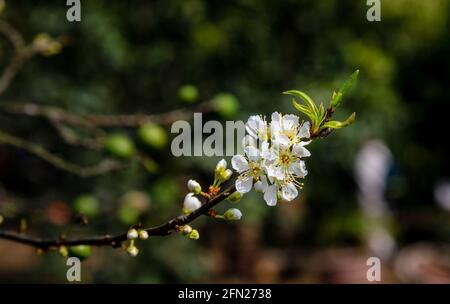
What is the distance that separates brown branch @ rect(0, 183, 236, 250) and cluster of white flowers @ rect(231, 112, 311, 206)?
0.05 meters

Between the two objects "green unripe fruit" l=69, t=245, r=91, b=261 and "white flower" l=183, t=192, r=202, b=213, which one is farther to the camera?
"green unripe fruit" l=69, t=245, r=91, b=261

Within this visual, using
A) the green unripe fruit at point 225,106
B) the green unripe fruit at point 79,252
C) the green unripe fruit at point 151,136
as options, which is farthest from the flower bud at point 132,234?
the green unripe fruit at point 225,106

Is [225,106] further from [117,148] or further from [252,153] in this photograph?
[252,153]

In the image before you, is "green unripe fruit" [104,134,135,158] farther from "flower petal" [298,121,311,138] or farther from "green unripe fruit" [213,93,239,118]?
"flower petal" [298,121,311,138]

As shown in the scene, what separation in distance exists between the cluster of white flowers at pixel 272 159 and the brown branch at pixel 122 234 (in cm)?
5

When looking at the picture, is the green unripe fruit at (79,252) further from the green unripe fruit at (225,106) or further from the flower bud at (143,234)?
the green unripe fruit at (225,106)

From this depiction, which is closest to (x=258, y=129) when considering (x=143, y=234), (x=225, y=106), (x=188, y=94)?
(x=143, y=234)

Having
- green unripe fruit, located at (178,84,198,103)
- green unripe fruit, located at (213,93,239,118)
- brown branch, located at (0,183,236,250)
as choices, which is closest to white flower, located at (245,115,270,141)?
brown branch, located at (0,183,236,250)

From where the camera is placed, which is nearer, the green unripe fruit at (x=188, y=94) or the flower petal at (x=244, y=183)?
the flower petal at (x=244, y=183)

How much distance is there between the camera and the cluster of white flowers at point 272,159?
3.41 ft

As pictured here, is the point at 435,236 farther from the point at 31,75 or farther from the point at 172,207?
the point at 31,75

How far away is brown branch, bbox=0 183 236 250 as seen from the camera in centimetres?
102

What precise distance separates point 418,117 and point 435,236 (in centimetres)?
152

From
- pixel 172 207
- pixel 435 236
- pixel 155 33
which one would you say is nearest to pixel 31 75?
pixel 155 33
